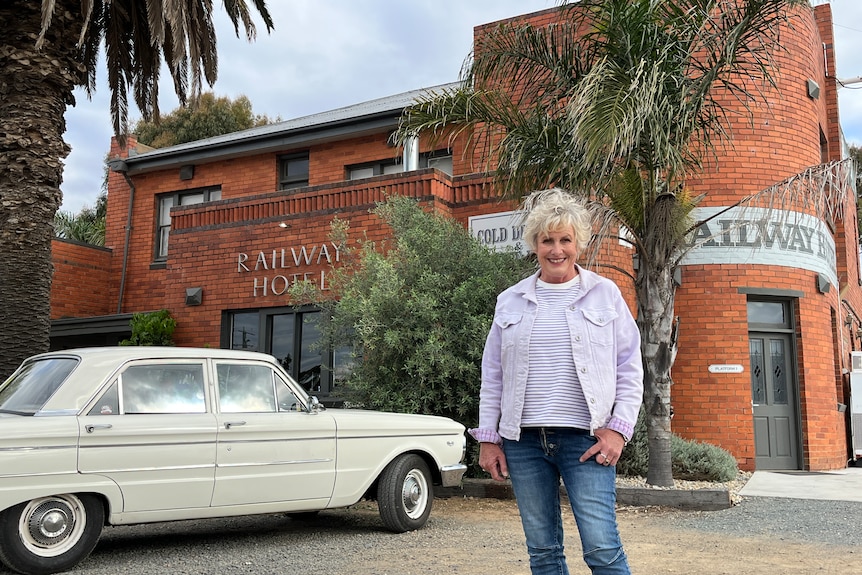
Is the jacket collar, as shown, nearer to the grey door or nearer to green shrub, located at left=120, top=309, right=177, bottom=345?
the grey door

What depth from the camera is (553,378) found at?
3.06m

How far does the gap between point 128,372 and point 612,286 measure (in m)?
4.00

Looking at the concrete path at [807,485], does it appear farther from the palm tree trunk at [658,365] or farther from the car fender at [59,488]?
the car fender at [59,488]

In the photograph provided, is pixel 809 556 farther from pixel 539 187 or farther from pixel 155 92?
pixel 155 92

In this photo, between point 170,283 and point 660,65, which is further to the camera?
point 170,283

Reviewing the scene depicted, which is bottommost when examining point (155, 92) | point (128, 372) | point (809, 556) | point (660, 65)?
point (809, 556)

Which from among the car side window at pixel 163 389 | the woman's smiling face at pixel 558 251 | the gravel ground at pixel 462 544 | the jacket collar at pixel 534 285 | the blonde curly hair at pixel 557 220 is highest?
the blonde curly hair at pixel 557 220

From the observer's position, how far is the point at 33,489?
5172 millimetres

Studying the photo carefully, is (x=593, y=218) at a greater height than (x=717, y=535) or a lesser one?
greater

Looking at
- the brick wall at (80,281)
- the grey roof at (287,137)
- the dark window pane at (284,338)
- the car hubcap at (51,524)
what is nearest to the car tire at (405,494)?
the car hubcap at (51,524)

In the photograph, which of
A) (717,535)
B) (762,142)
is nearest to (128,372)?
(717,535)

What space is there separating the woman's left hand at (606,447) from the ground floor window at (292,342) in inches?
373

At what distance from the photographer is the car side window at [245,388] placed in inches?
250

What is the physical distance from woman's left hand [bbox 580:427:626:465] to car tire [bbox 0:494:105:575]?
385 centimetres
